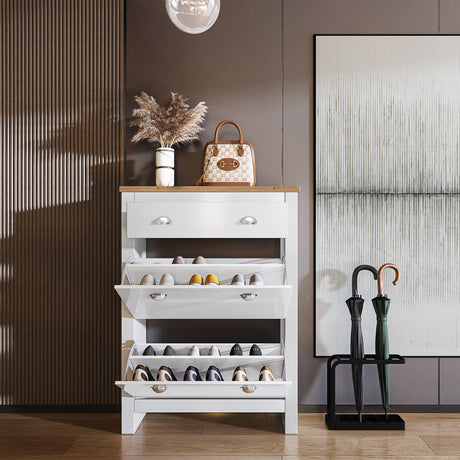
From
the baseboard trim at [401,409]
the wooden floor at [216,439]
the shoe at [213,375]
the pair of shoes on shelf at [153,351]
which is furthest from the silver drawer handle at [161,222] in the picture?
the baseboard trim at [401,409]

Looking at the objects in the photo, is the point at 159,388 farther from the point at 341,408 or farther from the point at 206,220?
the point at 341,408

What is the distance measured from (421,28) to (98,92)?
1828 millimetres

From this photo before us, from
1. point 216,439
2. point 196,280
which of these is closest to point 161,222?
point 196,280

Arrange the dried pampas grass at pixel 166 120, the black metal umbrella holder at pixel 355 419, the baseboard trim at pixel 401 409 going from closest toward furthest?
the black metal umbrella holder at pixel 355 419
the dried pampas grass at pixel 166 120
the baseboard trim at pixel 401 409

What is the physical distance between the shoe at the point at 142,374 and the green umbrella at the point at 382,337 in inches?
44.6

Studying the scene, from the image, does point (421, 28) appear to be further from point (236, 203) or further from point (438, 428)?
point (438, 428)

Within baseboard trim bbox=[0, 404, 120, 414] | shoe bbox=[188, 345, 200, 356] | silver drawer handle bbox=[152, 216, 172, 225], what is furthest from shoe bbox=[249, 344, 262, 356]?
baseboard trim bbox=[0, 404, 120, 414]

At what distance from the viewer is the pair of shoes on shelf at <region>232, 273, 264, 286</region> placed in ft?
6.62

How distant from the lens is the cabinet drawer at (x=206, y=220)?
210cm

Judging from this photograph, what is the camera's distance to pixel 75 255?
98.8 inches

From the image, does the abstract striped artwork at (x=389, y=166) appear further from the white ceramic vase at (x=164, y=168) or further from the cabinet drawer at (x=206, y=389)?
the white ceramic vase at (x=164, y=168)

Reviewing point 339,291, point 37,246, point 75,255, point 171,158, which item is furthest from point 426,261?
point 37,246

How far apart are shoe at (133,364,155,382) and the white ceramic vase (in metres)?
0.89

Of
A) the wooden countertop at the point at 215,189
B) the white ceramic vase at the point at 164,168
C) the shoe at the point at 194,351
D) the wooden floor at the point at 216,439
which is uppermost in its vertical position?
the white ceramic vase at the point at 164,168
